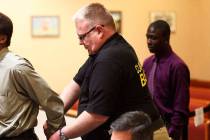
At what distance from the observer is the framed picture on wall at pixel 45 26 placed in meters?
4.72

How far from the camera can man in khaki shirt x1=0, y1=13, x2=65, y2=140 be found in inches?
72.4

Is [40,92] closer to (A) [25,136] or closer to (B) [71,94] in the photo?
(A) [25,136]

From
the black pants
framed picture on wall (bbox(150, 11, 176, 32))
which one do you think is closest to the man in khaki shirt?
the black pants

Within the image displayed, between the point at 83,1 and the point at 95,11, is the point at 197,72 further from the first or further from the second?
the point at 95,11

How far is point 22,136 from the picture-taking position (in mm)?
1922

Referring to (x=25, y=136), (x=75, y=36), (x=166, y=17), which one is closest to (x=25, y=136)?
(x=25, y=136)

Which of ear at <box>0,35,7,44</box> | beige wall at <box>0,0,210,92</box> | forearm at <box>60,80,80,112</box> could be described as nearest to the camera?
ear at <box>0,35,7,44</box>

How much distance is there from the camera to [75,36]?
498 cm

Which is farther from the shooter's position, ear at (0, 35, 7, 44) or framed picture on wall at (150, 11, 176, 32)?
framed picture on wall at (150, 11, 176, 32)

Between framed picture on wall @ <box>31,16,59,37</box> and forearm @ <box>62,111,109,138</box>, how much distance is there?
3009mm

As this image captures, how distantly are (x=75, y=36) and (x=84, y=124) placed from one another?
3242mm

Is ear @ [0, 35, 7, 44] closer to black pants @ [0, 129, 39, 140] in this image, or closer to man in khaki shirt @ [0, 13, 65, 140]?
man in khaki shirt @ [0, 13, 65, 140]

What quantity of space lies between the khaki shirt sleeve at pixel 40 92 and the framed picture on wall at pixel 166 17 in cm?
393

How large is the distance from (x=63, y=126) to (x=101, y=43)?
1.50 feet
